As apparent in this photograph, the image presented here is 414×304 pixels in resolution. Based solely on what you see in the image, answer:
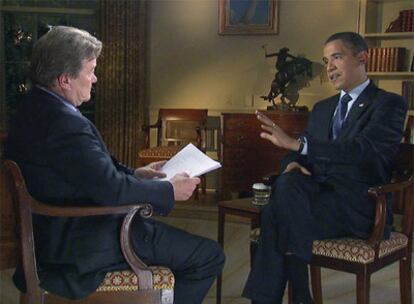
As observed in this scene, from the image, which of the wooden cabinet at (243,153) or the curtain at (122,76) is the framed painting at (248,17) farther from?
the wooden cabinet at (243,153)

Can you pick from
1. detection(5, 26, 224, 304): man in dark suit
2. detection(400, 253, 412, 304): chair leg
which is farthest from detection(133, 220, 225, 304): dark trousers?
Result: detection(400, 253, 412, 304): chair leg

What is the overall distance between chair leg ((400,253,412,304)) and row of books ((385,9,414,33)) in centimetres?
322

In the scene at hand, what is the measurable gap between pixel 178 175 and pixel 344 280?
1913 mm

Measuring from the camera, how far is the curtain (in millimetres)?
6418

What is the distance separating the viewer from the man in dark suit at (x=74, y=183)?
1834 mm

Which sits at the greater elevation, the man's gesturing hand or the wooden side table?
the man's gesturing hand

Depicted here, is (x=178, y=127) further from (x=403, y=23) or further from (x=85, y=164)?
(x=85, y=164)

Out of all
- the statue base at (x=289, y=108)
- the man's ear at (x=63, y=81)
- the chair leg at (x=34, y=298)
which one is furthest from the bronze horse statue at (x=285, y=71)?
the chair leg at (x=34, y=298)

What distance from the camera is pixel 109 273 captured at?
196 cm

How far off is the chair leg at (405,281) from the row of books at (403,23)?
10.6 feet

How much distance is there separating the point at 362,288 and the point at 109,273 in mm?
1029

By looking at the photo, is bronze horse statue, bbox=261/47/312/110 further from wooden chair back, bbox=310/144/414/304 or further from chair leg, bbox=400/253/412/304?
chair leg, bbox=400/253/412/304

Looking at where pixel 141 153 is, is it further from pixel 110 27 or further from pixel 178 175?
pixel 178 175

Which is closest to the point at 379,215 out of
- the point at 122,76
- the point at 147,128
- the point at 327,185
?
the point at 327,185
